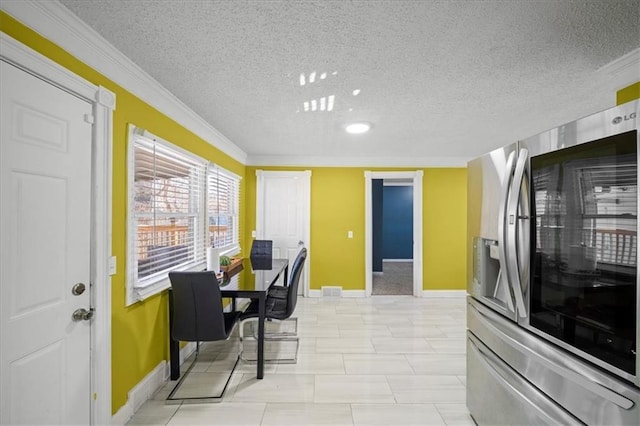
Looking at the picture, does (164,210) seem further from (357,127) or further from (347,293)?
(347,293)

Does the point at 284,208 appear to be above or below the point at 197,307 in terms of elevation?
above

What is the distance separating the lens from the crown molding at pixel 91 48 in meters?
1.32

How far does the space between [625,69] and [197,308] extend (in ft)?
11.4

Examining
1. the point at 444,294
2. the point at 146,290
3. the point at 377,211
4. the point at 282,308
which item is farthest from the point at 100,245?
the point at 377,211

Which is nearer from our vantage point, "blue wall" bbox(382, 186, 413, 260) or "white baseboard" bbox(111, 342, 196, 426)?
"white baseboard" bbox(111, 342, 196, 426)

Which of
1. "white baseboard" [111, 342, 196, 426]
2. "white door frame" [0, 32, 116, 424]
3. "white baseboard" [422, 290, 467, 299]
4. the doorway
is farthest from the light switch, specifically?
the doorway

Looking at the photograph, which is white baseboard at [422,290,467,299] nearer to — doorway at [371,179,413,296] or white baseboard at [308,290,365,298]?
white baseboard at [308,290,365,298]

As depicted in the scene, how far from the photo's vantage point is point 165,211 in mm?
2580

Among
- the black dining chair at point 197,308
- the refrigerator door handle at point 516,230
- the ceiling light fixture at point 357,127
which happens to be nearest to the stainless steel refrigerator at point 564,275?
the refrigerator door handle at point 516,230

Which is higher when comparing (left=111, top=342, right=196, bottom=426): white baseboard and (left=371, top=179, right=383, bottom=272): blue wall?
(left=371, top=179, right=383, bottom=272): blue wall

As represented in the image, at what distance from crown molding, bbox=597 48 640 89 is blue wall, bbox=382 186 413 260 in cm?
734

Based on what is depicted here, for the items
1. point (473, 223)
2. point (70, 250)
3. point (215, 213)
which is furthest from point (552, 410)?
point (215, 213)

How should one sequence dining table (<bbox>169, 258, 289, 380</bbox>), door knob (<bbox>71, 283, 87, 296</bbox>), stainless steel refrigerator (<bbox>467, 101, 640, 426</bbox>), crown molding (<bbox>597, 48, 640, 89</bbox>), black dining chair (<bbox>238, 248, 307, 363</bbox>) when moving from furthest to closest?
1. black dining chair (<bbox>238, 248, 307, 363</bbox>)
2. dining table (<bbox>169, 258, 289, 380</bbox>)
3. crown molding (<bbox>597, 48, 640, 89</bbox>)
4. door knob (<bbox>71, 283, 87, 296</bbox>)
5. stainless steel refrigerator (<bbox>467, 101, 640, 426</bbox>)

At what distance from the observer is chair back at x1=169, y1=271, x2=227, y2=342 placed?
2.26 meters
